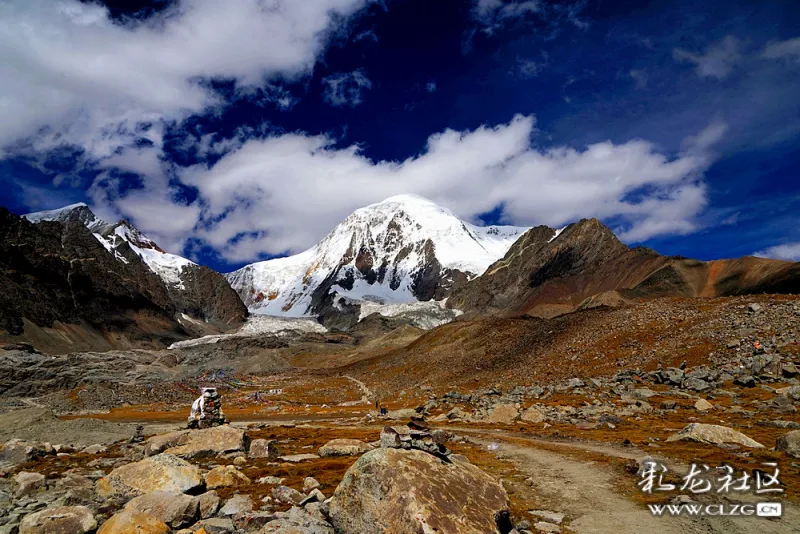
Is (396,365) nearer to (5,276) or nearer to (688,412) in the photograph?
(688,412)

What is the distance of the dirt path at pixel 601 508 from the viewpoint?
1075cm

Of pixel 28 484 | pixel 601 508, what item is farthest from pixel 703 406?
pixel 28 484

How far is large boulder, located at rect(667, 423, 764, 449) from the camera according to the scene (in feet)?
60.0

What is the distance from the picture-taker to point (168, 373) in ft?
406

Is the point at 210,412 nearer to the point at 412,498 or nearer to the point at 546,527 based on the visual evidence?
the point at 412,498

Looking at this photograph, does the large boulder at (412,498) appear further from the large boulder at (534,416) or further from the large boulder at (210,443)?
the large boulder at (534,416)

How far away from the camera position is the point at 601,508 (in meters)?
12.9

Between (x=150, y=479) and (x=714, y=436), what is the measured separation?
→ 2279 centimetres

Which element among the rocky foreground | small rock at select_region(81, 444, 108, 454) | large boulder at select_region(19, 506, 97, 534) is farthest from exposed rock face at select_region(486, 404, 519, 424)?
large boulder at select_region(19, 506, 97, 534)

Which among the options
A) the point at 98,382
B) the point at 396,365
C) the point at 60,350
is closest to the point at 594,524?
the point at 98,382

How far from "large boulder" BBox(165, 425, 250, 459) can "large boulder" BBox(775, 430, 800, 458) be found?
75.8ft

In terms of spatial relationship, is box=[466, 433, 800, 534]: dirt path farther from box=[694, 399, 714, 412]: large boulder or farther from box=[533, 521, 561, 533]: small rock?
box=[694, 399, 714, 412]: large boulder

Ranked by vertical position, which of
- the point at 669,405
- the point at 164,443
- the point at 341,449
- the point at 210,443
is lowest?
the point at 341,449

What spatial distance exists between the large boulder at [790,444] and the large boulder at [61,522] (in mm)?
21975
